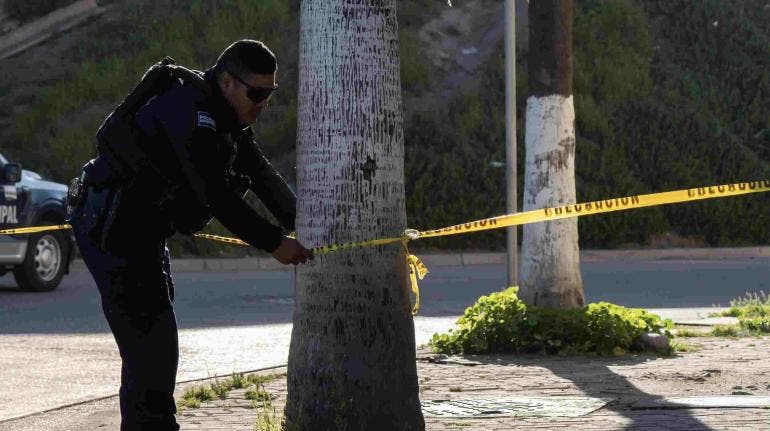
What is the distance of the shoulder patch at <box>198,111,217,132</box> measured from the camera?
17.1ft

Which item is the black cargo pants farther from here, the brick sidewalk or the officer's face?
the brick sidewalk

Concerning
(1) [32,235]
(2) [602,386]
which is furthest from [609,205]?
(1) [32,235]

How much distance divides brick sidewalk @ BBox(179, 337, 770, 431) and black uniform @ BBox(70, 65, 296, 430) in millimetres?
1850

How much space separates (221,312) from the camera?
13953mm

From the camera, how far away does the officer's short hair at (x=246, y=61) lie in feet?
17.6

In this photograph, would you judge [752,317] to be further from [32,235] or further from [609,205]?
[32,235]

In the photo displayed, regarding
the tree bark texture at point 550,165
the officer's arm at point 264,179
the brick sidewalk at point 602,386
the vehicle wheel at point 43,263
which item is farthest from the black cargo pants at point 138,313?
the vehicle wheel at point 43,263

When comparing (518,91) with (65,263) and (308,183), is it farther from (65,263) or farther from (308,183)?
(308,183)

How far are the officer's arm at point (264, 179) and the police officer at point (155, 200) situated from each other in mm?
303

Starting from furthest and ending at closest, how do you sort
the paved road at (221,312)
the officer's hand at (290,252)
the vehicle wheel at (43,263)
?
the vehicle wheel at (43,263)
the paved road at (221,312)
the officer's hand at (290,252)

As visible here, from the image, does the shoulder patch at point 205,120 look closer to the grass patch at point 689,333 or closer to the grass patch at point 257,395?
the grass patch at point 257,395

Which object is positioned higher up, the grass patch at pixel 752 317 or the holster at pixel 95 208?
the holster at pixel 95 208

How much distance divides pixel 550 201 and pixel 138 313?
17.9ft

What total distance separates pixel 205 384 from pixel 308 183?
311 centimetres
